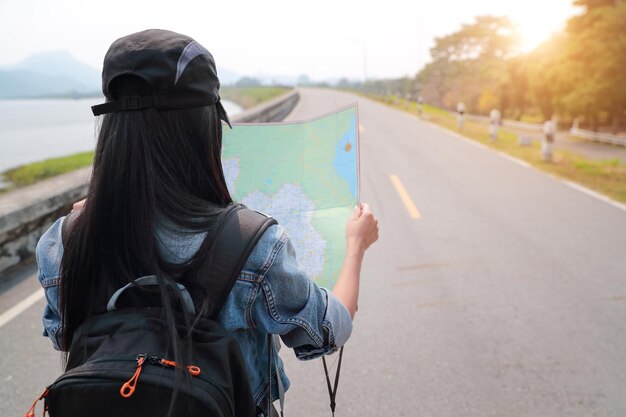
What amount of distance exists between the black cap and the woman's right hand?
64 centimetres

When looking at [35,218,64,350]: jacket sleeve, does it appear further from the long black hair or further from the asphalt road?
the asphalt road

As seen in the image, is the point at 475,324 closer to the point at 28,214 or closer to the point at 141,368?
the point at 141,368

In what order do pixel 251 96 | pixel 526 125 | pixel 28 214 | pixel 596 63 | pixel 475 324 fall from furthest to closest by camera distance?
pixel 251 96 < pixel 526 125 < pixel 596 63 < pixel 28 214 < pixel 475 324

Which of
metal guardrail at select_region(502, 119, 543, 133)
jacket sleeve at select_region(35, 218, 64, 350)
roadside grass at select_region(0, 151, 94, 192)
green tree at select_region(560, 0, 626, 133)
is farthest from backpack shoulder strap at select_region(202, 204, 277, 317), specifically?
metal guardrail at select_region(502, 119, 543, 133)

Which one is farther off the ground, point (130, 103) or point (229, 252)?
point (130, 103)

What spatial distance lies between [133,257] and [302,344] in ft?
1.45

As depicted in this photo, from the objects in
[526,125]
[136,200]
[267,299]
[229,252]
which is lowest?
[526,125]

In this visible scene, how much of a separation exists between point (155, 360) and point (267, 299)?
0.84ft

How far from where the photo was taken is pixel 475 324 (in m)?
3.40

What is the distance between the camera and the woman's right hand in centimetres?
147

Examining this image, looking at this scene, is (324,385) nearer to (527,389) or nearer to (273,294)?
(527,389)

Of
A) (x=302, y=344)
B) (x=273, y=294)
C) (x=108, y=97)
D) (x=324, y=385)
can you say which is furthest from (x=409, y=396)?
(x=108, y=97)

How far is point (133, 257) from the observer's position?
1036mm

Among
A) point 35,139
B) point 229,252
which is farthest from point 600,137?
point 229,252
